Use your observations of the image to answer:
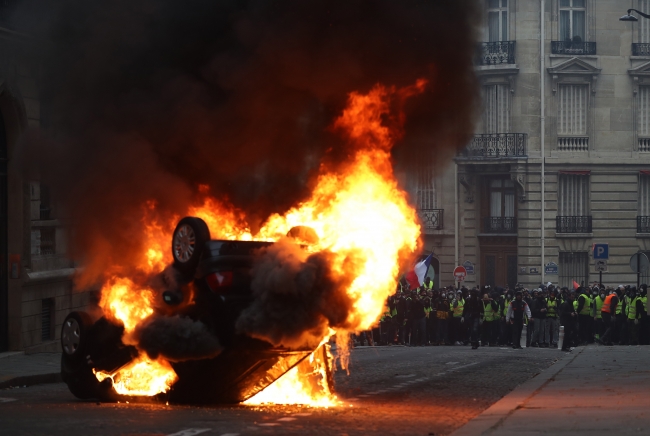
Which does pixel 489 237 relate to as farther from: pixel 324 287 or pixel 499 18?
pixel 324 287

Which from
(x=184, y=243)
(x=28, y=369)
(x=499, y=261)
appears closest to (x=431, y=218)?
(x=499, y=261)

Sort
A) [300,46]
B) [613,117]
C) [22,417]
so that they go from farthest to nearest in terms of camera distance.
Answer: [613,117] → [300,46] → [22,417]

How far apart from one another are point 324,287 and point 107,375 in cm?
285

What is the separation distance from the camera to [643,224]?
46406mm

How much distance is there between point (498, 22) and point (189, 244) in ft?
122

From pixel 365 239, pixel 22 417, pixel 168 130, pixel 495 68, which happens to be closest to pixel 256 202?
pixel 168 130

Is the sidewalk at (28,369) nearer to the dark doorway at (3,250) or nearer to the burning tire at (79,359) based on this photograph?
the dark doorway at (3,250)

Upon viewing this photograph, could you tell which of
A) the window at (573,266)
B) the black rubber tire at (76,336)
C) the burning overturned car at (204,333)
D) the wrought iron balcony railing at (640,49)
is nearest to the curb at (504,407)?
the burning overturned car at (204,333)

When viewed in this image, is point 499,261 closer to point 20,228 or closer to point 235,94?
point 20,228

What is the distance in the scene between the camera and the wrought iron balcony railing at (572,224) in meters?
46.3

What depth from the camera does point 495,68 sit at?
1836 inches

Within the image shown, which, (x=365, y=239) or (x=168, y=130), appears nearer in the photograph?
(x=365, y=239)

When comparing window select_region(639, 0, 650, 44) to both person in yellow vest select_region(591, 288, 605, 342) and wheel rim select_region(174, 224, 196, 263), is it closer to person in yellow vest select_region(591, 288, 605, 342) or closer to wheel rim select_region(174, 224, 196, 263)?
person in yellow vest select_region(591, 288, 605, 342)

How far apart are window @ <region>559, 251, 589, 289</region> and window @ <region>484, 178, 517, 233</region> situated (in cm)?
235
